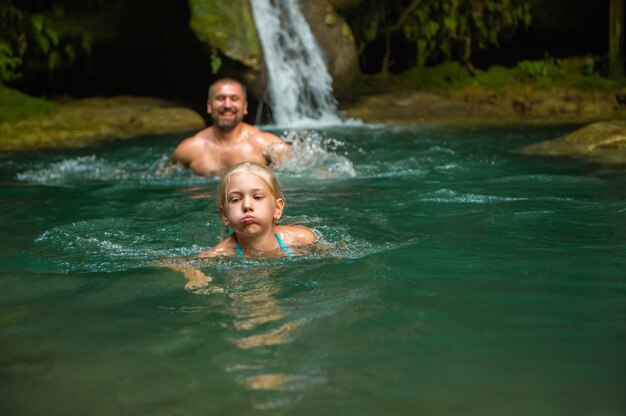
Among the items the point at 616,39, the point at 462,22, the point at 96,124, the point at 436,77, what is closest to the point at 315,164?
the point at 96,124

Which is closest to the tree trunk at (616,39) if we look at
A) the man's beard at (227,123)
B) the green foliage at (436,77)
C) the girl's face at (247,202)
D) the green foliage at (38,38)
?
the green foliage at (436,77)

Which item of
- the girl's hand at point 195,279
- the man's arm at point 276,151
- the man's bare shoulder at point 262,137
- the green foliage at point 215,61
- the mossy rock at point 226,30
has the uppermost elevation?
the mossy rock at point 226,30

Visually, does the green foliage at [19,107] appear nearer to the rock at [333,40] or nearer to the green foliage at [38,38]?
the green foliage at [38,38]

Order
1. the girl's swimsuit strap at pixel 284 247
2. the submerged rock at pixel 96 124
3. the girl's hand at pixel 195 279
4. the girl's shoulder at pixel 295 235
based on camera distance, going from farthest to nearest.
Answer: the submerged rock at pixel 96 124 < the girl's shoulder at pixel 295 235 < the girl's swimsuit strap at pixel 284 247 < the girl's hand at pixel 195 279

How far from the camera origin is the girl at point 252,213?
455 centimetres

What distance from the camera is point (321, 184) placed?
7.73 meters

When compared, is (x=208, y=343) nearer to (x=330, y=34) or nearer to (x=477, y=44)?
(x=330, y=34)

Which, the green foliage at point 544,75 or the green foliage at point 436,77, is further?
the green foliage at point 436,77

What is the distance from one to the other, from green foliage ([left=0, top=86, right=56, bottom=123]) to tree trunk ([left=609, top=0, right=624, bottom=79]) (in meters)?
10.4

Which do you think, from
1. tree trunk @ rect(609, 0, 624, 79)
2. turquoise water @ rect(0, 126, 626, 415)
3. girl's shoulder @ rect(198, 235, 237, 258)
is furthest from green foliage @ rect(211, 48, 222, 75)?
girl's shoulder @ rect(198, 235, 237, 258)

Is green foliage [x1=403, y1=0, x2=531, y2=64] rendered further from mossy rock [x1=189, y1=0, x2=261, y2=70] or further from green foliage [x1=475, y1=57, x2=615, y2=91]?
mossy rock [x1=189, y1=0, x2=261, y2=70]

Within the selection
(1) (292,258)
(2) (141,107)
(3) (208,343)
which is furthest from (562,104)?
(3) (208,343)

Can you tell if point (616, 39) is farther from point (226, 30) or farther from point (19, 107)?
point (19, 107)

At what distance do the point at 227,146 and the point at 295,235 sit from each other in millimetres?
3590
